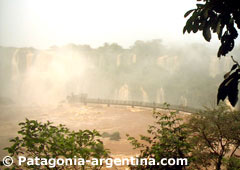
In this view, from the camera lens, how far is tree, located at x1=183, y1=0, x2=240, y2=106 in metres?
1.59

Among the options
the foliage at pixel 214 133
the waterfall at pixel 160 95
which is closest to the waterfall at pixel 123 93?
the waterfall at pixel 160 95

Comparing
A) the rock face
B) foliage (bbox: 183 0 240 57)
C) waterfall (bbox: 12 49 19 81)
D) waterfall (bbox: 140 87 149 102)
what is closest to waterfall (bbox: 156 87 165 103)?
the rock face

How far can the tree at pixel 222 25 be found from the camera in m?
1.59

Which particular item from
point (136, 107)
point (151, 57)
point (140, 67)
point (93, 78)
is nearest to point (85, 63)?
point (93, 78)

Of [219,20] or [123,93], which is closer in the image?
[219,20]

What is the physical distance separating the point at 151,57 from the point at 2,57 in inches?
2198

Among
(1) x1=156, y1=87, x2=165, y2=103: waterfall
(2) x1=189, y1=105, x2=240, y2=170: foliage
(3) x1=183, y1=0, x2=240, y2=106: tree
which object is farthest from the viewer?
(1) x1=156, y1=87, x2=165, y2=103: waterfall

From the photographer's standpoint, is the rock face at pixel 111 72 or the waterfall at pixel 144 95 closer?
the rock face at pixel 111 72

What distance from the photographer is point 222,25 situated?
5.83 ft

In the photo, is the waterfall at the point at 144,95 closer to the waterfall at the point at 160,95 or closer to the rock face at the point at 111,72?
the rock face at the point at 111,72

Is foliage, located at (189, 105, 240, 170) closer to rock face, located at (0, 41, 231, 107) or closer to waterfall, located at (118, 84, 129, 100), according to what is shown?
rock face, located at (0, 41, 231, 107)

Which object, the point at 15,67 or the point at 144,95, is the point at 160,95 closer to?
the point at 144,95

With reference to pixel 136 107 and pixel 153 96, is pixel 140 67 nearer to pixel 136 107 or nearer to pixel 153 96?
pixel 153 96

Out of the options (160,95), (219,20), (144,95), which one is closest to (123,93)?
(144,95)
